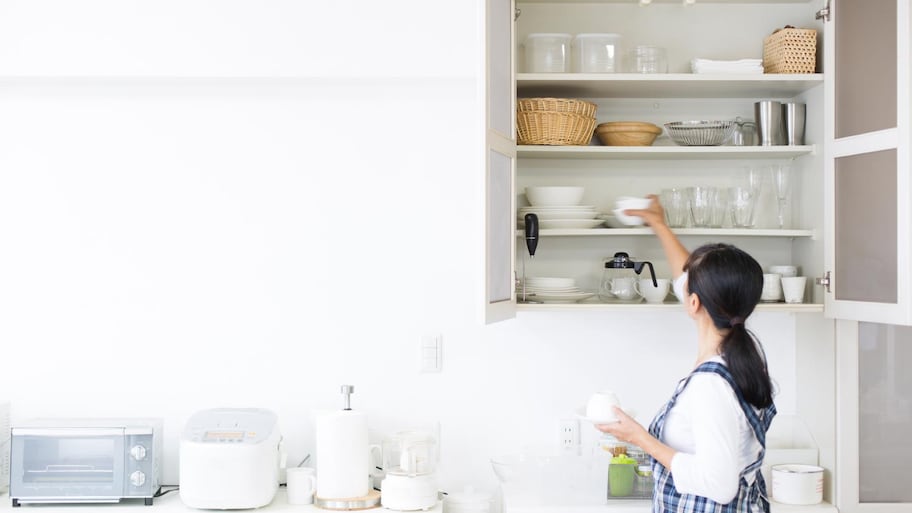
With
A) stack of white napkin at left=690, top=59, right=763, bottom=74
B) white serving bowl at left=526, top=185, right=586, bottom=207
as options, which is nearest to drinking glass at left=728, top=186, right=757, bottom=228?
stack of white napkin at left=690, top=59, right=763, bottom=74

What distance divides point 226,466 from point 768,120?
1.88 metres

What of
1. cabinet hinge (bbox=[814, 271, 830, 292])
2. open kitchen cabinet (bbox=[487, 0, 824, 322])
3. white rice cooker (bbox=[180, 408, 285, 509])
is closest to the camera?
white rice cooker (bbox=[180, 408, 285, 509])

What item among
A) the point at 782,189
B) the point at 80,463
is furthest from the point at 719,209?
the point at 80,463

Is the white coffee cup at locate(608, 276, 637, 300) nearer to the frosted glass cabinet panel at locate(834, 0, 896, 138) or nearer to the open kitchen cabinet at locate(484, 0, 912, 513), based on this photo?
the open kitchen cabinet at locate(484, 0, 912, 513)

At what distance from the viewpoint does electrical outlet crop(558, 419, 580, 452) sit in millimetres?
2949

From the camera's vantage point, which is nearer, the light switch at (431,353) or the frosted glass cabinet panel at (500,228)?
the frosted glass cabinet panel at (500,228)

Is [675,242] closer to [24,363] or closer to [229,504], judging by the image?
[229,504]

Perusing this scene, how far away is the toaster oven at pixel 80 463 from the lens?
8.61 ft

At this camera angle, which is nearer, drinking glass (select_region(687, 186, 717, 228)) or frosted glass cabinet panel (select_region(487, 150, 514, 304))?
frosted glass cabinet panel (select_region(487, 150, 514, 304))

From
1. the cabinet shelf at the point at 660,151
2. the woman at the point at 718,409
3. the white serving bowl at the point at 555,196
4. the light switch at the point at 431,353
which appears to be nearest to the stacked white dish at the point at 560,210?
the white serving bowl at the point at 555,196

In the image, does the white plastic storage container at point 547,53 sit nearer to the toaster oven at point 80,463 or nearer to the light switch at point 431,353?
the light switch at point 431,353

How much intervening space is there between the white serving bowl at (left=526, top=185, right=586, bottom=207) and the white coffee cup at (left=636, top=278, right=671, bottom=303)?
0.32 meters

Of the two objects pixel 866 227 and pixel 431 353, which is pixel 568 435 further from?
pixel 866 227

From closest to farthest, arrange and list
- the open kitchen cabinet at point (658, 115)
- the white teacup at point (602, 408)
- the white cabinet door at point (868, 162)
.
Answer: the white teacup at point (602, 408) → the white cabinet door at point (868, 162) → the open kitchen cabinet at point (658, 115)
